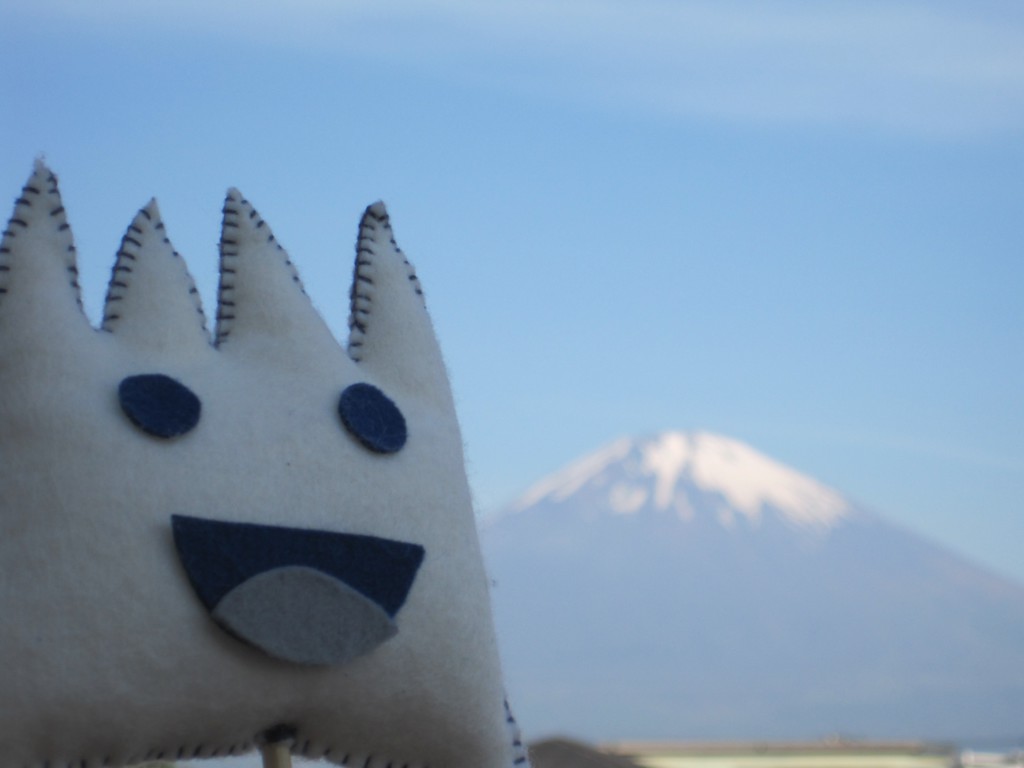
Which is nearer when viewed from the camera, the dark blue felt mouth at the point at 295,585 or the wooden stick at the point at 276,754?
the dark blue felt mouth at the point at 295,585

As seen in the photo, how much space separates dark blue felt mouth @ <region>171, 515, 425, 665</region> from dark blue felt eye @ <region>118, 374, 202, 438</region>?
132mm

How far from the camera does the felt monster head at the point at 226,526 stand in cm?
210

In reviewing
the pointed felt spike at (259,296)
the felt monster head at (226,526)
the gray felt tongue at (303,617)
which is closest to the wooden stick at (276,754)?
the felt monster head at (226,526)

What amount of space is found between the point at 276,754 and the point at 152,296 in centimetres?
68

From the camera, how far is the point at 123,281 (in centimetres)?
236

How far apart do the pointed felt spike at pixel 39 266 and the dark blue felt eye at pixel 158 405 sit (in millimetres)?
124

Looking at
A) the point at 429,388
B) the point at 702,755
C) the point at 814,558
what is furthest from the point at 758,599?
the point at 429,388

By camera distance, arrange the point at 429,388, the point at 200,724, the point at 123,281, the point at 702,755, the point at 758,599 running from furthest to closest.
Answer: the point at 758,599 → the point at 702,755 → the point at 429,388 → the point at 123,281 → the point at 200,724

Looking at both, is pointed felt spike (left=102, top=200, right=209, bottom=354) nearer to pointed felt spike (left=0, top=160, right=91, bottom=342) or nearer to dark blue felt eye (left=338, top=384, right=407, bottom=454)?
pointed felt spike (left=0, top=160, right=91, bottom=342)

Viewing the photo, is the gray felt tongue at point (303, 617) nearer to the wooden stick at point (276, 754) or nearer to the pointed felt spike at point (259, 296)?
the wooden stick at point (276, 754)

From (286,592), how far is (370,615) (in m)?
0.13

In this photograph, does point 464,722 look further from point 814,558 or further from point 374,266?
point 814,558

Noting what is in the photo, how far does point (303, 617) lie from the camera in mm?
2223

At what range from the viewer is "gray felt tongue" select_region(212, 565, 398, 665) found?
2.18 metres
